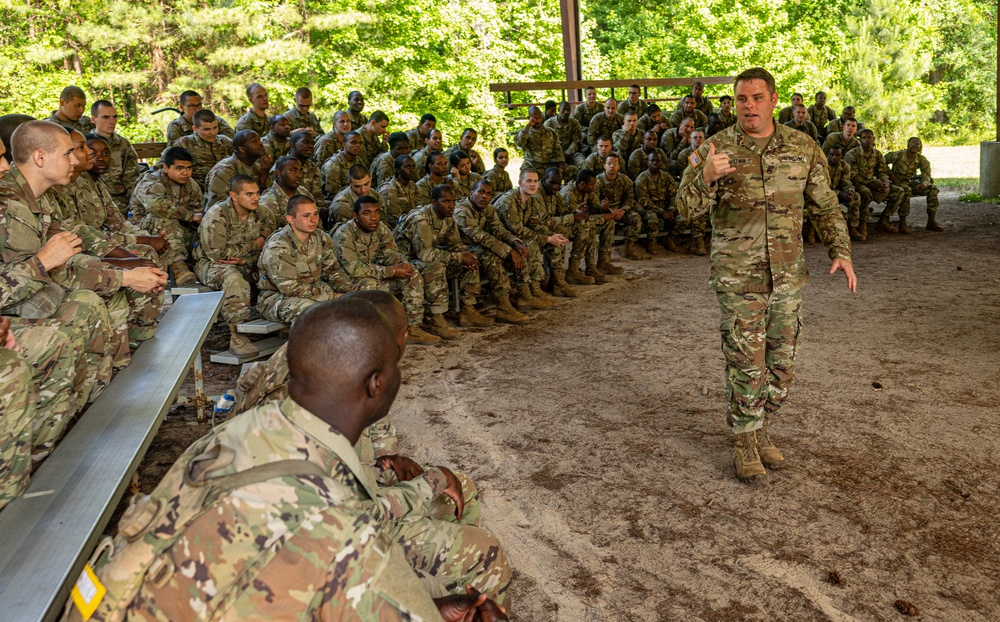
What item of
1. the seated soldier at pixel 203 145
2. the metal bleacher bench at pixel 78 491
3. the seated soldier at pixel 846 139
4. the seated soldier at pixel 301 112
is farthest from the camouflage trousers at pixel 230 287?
the seated soldier at pixel 846 139

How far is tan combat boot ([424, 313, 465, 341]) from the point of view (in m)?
7.18

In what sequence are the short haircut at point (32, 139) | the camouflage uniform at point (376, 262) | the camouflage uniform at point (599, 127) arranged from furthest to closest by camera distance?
the camouflage uniform at point (599, 127), the camouflage uniform at point (376, 262), the short haircut at point (32, 139)

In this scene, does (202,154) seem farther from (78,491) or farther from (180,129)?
(78,491)

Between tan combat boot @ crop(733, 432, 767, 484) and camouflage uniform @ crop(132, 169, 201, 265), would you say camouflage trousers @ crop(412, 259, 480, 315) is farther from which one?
tan combat boot @ crop(733, 432, 767, 484)

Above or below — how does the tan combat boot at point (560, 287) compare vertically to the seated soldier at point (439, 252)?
below

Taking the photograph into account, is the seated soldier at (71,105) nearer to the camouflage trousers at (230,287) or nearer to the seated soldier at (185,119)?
the seated soldier at (185,119)

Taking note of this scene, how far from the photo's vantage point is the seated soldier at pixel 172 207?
22.2 ft

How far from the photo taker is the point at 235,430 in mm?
1654

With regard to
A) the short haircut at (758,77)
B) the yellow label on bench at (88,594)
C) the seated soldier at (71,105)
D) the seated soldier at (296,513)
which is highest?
the seated soldier at (71,105)

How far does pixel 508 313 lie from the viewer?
7.75 m

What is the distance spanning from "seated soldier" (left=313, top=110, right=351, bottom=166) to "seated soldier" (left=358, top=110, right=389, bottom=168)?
220 millimetres

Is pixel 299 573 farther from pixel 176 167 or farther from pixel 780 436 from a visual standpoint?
pixel 176 167

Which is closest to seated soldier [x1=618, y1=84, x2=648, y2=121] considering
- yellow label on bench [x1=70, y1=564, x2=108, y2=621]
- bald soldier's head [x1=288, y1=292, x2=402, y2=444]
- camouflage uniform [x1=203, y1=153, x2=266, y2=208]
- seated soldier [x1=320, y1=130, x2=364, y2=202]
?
seated soldier [x1=320, y1=130, x2=364, y2=202]

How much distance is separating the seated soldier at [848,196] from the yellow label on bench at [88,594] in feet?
36.5
